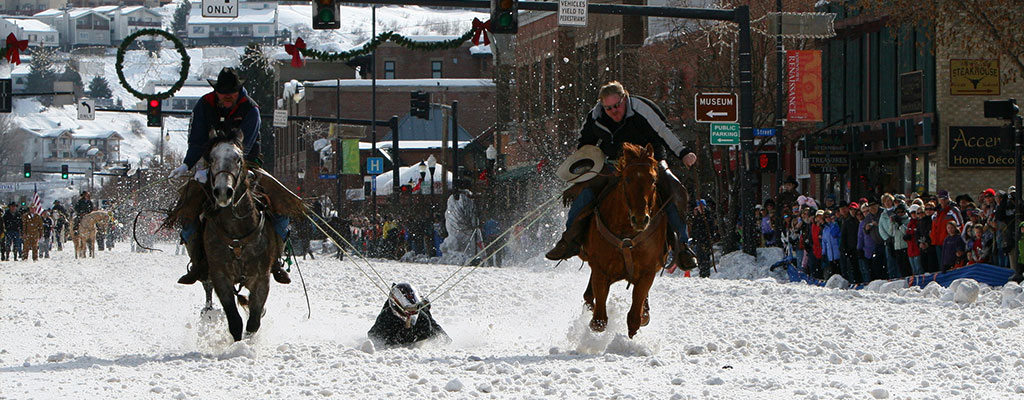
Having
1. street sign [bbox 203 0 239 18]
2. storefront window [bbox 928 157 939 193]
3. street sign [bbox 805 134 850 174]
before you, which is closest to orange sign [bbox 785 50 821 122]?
storefront window [bbox 928 157 939 193]

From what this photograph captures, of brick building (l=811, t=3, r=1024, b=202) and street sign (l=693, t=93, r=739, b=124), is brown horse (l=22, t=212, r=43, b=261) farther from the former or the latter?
street sign (l=693, t=93, r=739, b=124)

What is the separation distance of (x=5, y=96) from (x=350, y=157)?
2289 centimetres

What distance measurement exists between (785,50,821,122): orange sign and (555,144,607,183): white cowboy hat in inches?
901

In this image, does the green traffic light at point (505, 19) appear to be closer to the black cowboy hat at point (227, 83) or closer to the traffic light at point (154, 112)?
the black cowboy hat at point (227, 83)

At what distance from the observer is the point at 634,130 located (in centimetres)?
1239

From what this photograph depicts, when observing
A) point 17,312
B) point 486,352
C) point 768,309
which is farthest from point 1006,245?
point 17,312

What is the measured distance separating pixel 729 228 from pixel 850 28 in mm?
10473

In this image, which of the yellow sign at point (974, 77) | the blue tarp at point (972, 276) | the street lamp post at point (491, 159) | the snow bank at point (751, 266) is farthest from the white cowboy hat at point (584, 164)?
the street lamp post at point (491, 159)

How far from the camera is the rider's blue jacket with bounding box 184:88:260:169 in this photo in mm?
11961

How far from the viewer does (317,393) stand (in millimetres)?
9133

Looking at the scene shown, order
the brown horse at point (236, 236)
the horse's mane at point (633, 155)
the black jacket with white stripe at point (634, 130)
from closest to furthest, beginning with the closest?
1. the brown horse at point (236, 236)
2. the horse's mane at point (633, 155)
3. the black jacket with white stripe at point (634, 130)

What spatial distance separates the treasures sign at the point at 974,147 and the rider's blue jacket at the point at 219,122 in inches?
1053

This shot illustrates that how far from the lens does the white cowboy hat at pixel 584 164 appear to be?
39.6 feet

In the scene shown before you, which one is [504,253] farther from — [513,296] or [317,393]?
[317,393]
